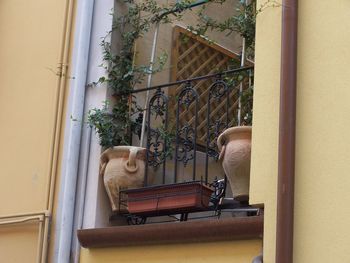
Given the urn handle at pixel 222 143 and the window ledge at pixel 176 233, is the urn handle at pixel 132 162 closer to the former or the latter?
the window ledge at pixel 176 233

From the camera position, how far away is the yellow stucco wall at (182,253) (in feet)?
15.0

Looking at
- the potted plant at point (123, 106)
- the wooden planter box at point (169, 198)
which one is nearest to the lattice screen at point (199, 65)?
the potted plant at point (123, 106)

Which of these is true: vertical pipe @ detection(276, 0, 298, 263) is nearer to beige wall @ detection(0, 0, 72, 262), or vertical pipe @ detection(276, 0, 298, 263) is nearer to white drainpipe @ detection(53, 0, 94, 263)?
white drainpipe @ detection(53, 0, 94, 263)

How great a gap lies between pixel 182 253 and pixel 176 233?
14 centimetres

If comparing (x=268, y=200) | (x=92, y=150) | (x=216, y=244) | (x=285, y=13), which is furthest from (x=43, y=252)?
(x=285, y=13)

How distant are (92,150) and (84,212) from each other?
0.51 m

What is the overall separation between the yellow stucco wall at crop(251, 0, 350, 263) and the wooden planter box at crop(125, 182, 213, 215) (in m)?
0.84

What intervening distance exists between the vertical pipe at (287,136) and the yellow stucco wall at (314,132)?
45 mm

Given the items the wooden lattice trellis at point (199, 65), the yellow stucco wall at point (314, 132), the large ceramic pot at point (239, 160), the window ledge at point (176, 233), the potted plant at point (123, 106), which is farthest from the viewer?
the wooden lattice trellis at point (199, 65)

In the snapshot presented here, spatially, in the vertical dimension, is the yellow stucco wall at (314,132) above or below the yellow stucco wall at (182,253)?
above

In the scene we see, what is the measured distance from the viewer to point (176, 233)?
489 centimetres

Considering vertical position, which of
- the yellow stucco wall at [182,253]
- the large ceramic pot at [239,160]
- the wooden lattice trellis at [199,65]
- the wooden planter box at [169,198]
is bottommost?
the yellow stucco wall at [182,253]

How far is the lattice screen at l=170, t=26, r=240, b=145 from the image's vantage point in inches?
267

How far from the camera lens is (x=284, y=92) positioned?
422 centimetres
